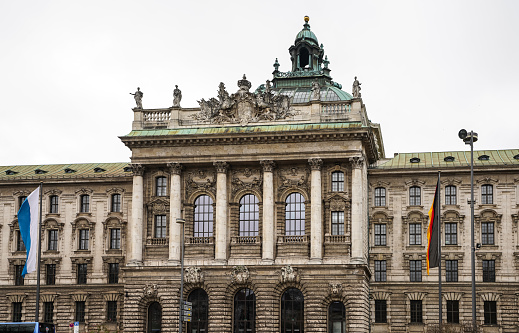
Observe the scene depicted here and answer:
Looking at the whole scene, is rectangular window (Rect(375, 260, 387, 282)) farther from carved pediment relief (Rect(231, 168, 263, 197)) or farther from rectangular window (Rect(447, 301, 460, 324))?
carved pediment relief (Rect(231, 168, 263, 197))

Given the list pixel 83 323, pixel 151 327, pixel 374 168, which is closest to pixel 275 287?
pixel 151 327

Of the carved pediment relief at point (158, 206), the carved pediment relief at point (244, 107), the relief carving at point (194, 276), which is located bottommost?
the relief carving at point (194, 276)

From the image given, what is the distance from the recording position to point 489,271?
3184 inches

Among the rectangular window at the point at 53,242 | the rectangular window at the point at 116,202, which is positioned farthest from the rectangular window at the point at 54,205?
the rectangular window at the point at 116,202

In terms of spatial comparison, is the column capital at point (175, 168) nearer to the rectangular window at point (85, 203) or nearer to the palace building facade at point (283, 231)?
the palace building facade at point (283, 231)

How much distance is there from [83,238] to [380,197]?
98.3 feet

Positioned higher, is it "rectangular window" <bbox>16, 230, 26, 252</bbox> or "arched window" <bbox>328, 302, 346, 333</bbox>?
"rectangular window" <bbox>16, 230, 26, 252</bbox>

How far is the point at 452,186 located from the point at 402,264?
8.80 m

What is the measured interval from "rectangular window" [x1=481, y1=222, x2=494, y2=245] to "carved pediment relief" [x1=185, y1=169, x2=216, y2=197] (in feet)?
83.6

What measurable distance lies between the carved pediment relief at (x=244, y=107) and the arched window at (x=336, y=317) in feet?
56.7

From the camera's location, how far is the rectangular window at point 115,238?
87500mm

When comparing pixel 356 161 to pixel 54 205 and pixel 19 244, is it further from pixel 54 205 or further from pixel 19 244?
pixel 19 244

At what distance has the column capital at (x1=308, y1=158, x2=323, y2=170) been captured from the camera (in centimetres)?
7612

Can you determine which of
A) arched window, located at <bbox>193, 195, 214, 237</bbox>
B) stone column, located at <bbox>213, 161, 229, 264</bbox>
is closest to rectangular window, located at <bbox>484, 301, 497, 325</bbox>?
stone column, located at <bbox>213, 161, 229, 264</bbox>
